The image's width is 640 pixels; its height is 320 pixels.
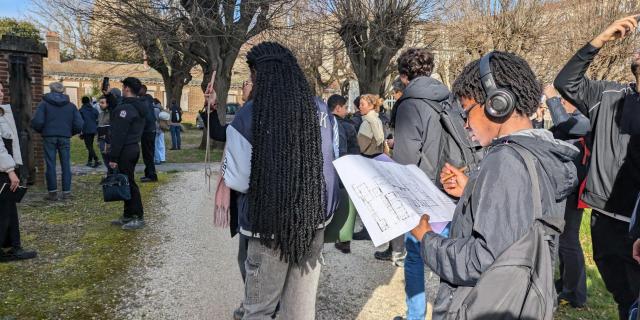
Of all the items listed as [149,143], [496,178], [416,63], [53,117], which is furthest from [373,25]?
[496,178]

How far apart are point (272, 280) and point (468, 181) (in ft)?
4.01

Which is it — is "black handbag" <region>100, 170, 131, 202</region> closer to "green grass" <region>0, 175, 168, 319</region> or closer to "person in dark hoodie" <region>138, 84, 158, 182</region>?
"green grass" <region>0, 175, 168, 319</region>

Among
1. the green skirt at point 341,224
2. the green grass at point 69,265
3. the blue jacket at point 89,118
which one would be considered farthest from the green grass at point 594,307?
the blue jacket at point 89,118

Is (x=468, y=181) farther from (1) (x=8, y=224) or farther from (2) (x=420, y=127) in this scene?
(1) (x=8, y=224)

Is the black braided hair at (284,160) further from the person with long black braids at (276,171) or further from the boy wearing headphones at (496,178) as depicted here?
the boy wearing headphones at (496,178)

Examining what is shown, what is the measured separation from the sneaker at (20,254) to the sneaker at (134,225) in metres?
1.28

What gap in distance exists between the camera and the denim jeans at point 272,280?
248cm

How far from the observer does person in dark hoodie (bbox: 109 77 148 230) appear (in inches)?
233

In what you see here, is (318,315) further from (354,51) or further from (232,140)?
(354,51)

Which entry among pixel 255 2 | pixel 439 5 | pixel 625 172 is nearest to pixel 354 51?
pixel 439 5

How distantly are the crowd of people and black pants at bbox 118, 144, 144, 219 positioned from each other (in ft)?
4.91

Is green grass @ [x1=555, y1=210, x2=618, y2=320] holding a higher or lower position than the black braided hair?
lower

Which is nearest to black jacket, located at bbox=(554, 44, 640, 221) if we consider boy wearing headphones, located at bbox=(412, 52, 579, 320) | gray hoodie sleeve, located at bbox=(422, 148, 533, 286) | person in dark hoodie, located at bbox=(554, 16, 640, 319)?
person in dark hoodie, located at bbox=(554, 16, 640, 319)

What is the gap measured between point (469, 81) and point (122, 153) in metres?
5.27
